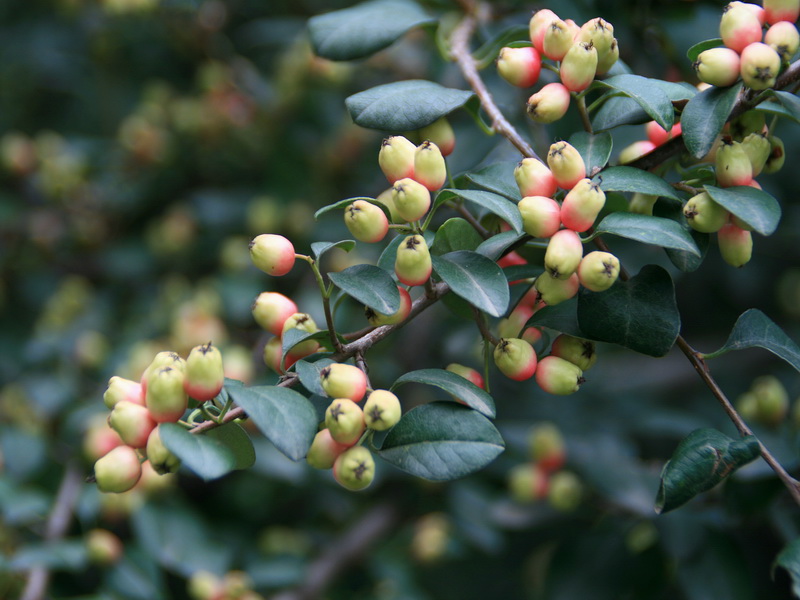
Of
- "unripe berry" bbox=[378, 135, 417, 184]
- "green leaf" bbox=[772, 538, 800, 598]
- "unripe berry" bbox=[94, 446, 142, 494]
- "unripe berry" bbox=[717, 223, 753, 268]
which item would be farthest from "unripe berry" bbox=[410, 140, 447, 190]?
"green leaf" bbox=[772, 538, 800, 598]

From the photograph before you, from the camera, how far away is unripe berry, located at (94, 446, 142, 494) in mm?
716

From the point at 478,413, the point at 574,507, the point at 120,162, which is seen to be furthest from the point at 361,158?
the point at 478,413

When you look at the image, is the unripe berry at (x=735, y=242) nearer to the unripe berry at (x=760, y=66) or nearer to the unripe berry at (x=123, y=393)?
the unripe berry at (x=760, y=66)

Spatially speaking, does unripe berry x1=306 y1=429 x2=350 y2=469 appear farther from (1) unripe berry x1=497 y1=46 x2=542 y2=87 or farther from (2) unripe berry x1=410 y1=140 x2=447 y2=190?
(1) unripe berry x1=497 y1=46 x2=542 y2=87

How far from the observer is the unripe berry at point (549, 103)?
83 cm

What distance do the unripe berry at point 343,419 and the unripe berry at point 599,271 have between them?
0.27 m

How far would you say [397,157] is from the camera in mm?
777

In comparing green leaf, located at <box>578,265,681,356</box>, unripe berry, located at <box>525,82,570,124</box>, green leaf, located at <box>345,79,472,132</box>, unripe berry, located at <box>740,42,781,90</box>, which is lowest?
green leaf, located at <box>578,265,681,356</box>

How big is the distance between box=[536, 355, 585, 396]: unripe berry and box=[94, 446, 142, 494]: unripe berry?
17.7 inches

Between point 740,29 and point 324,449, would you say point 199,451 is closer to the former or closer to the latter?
point 324,449

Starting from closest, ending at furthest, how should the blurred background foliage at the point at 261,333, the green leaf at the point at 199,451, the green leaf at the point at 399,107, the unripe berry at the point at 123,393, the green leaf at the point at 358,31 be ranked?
the green leaf at the point at 199,451 < the unripe berry at the point at 123,393 < the green leaf at the point at 399,107 < the green leaf at the point at 358,31 < the blurred background foliage at the point at 261,333

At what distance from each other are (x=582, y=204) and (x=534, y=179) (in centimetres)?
6

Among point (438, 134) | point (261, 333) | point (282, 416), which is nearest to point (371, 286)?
point (282, 416)

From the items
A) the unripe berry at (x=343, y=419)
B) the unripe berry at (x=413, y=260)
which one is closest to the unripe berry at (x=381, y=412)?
the unripe berry at (x=343, y=419)
